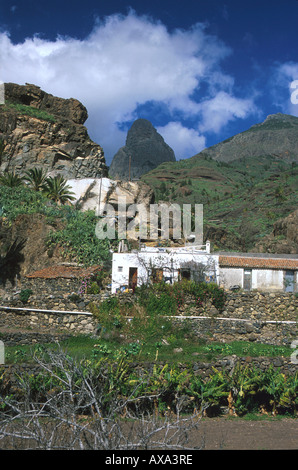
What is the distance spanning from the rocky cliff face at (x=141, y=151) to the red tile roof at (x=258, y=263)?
104597 millimetres

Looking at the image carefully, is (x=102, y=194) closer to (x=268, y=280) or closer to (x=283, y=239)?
(x=268, y=280)

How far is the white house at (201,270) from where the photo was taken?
67.7 feet

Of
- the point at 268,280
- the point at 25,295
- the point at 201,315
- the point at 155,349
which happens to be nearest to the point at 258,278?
the point at 268,280

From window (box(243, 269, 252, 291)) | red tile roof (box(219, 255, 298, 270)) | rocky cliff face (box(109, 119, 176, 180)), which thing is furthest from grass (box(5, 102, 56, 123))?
rocky cliff face (box(109, 119, 176, 180))

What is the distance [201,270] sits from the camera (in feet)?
67.8

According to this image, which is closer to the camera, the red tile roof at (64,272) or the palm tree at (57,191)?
the red tile roof at (64,272)

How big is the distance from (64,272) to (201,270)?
7540mm

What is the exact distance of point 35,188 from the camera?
30750 millimetres

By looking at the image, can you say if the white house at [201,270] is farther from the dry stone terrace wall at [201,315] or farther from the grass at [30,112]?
the grass at [30,112]

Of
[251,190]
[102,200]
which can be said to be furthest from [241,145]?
[102,200]

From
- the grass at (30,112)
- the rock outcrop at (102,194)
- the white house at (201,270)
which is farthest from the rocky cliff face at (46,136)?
the white house at (201,270)

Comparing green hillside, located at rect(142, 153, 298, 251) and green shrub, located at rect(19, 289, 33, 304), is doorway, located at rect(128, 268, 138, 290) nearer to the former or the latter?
green shrub, located at rect(19, 289, 33, 304)

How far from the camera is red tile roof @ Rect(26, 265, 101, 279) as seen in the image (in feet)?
65.1

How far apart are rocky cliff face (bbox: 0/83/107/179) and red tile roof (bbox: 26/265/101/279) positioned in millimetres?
16083
